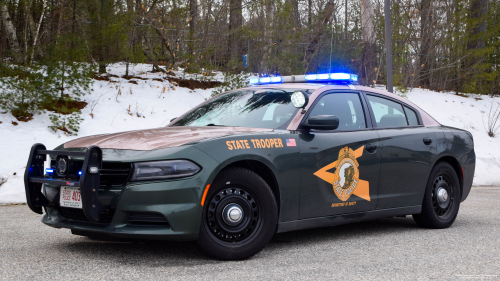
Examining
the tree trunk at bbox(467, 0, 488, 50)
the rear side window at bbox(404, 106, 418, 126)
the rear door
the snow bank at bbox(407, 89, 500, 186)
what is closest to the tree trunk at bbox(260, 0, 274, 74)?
the snow bank at bbox(407, 89, 500, 186)

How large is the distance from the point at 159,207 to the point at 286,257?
1.21m

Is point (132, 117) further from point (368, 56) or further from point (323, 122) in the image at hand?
point (323, 122)

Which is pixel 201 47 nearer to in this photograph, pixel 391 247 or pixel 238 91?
pixel 238 91

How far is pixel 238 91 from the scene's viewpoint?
17.6 ft

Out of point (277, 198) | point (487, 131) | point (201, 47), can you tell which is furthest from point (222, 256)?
point (487, 131)

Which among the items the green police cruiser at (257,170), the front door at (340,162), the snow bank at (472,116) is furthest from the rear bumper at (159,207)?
the snow bank at (472,116)

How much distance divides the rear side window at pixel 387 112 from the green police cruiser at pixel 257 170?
0.05ft

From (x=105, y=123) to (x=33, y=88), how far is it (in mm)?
1996

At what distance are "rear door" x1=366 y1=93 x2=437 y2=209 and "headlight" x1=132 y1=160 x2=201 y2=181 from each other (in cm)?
236

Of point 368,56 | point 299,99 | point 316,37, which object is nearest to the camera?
point 299,99

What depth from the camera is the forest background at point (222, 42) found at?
1240cm

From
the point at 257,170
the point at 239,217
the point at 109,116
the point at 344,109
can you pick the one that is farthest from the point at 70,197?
the point at 109,116

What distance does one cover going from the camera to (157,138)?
4.01 metres

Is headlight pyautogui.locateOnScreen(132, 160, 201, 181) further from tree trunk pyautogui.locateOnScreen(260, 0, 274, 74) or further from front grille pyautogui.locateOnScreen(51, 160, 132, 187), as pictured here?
tree trunk pyautogui.locateOnScreen(260, 0, 274, 74)
